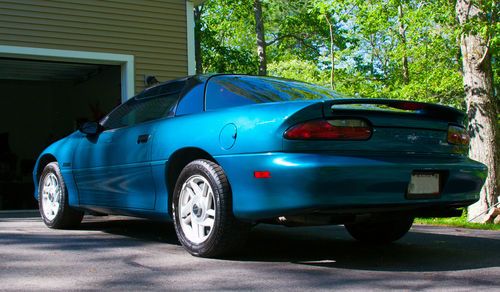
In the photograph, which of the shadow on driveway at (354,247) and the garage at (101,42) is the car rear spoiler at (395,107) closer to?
the shadow on driveway at (354,247)

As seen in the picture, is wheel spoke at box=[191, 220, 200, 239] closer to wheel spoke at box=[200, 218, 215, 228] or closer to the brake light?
wheel spoke at box=[200, 218, 215, 228]

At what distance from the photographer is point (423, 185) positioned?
376 centimetres

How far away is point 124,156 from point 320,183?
2.05m

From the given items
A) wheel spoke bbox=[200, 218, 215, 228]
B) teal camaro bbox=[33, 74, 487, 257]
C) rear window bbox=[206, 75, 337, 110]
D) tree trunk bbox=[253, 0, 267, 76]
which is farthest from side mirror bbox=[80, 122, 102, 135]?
tree trunk bbox=[253, 0, 267, 76]

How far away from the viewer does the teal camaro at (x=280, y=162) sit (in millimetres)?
3504

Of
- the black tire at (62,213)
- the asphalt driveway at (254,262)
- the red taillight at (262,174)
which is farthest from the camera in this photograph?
the black tire at (62,213)

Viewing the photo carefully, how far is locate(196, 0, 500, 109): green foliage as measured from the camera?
749 inches

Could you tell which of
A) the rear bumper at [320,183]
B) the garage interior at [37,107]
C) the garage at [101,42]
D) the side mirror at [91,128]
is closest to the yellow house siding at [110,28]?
the garage at [101,42]

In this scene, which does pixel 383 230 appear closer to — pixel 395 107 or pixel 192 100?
pixel 395 107

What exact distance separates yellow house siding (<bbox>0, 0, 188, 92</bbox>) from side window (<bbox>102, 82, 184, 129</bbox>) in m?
5.55

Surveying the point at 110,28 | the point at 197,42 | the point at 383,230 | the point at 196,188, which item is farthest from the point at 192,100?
the point at 197,42

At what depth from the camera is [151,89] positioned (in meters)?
5.22

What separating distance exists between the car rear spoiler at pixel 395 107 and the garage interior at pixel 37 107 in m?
10.3

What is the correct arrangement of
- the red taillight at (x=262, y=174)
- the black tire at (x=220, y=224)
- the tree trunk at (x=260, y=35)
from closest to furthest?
the red taillight at (x=262, y=174), the black tire at (x=220, y=224), the tree trunk at (x=260, y=35)
